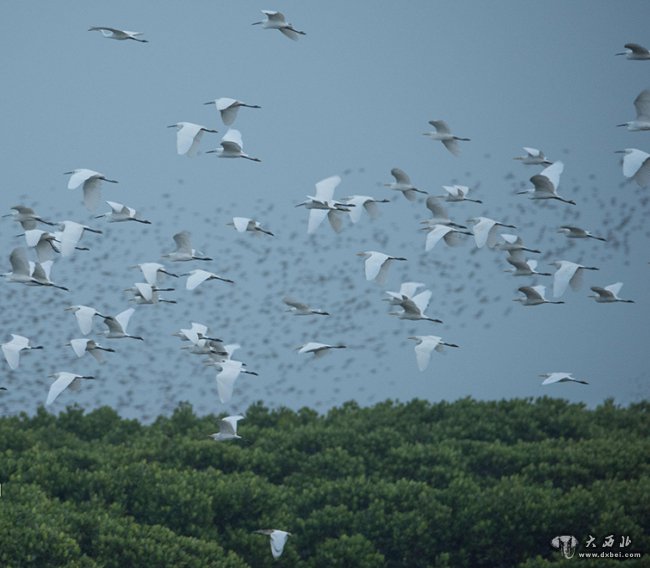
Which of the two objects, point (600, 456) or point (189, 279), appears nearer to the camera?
point (189, 279)

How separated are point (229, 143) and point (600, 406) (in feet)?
29.5

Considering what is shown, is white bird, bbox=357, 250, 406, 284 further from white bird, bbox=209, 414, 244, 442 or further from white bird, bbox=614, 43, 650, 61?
white bird, bbox=614, 43, 650, 61

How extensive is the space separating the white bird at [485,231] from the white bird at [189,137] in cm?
439

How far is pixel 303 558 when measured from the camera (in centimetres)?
1597

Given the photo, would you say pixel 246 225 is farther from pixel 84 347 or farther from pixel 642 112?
pixel 642 112

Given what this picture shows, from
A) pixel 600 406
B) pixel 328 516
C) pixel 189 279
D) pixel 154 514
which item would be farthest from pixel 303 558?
pixel 600 406

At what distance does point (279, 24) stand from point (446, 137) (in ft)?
12.0

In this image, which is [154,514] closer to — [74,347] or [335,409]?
[74,347]

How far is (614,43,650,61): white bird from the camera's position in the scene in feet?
52.0

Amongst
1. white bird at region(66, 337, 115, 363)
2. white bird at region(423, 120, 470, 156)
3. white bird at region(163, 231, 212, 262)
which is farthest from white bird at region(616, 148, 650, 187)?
white bird at region(66, 337, 115, 363)

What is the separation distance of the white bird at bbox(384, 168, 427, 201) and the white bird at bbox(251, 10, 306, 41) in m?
2.97

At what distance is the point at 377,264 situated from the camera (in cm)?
1711

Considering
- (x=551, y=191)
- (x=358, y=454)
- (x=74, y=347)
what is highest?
(x=551, y=191)

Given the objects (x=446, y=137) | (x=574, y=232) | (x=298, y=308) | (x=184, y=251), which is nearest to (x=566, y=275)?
(x=574, y=232)
